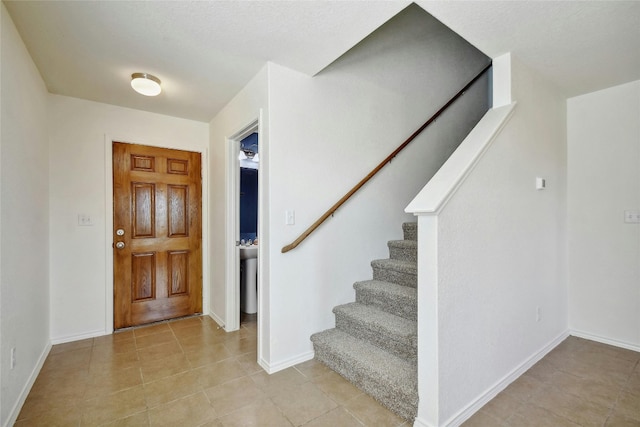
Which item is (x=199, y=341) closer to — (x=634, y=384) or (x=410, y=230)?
(x=410, y=230)

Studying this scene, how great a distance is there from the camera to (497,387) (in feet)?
6.32

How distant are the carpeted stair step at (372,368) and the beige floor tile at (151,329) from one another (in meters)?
1.74

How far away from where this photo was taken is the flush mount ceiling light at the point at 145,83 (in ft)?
7.76

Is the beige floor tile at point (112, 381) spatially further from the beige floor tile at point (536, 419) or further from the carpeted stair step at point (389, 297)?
the beige floor tile at point (536, 419)

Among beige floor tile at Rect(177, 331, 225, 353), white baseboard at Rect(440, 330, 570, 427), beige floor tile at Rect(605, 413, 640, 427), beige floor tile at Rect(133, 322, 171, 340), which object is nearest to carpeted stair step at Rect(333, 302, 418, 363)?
white baseboard at Rect(440, 330, 570, 427)

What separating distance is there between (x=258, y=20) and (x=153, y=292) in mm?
2895

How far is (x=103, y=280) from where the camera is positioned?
299 centimetres

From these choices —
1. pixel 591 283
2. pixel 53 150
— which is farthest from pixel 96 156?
pixel 591 283

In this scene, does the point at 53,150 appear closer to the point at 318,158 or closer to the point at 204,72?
the point at 204,72

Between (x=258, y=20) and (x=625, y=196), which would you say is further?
(x=625, y=196)

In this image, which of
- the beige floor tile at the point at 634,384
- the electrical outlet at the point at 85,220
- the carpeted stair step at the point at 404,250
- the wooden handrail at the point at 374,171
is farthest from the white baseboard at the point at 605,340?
the electrical outlet at the point at 85,220

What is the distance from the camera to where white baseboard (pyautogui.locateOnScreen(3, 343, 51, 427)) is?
5.53 feet

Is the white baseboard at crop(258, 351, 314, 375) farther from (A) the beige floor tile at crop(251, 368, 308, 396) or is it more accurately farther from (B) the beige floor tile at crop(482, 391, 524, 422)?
(B) the beige floor tile at crop(482, 391, 524, 422)

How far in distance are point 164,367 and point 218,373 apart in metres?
0.47
